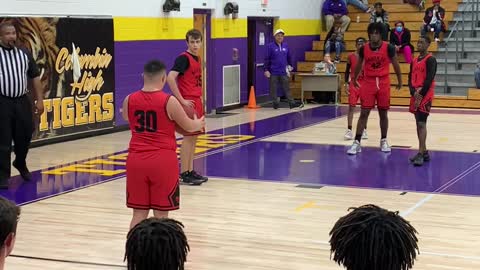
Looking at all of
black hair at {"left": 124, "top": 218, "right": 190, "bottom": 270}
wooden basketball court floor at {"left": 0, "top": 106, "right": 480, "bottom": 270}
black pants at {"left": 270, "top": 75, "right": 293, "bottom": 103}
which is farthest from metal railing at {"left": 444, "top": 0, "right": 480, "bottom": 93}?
black hair at {"left": 124, "top": 218, "right": 190, "bottom": 270}

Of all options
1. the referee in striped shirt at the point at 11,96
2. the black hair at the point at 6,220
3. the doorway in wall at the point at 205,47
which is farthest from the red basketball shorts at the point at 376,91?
the black hair at the point at 6,220

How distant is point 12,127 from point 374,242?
7251 millimetres

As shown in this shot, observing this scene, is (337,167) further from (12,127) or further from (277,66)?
(277,66)

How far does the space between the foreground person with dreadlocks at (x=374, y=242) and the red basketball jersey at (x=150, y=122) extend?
3.13 m

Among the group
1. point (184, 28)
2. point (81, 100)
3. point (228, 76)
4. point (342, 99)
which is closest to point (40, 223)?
point (81, 100)

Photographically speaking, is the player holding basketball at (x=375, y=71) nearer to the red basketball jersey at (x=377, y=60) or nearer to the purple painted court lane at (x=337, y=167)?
the red basketball jersey at (x=377, y=60)

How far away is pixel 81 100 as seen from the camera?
13.6m

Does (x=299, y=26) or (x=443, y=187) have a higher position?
(x=299, y=26)

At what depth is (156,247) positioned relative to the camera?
9.05ft

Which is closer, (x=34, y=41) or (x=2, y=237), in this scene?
(x=2, y=237)

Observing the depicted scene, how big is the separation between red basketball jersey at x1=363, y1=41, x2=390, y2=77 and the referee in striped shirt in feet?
14.7

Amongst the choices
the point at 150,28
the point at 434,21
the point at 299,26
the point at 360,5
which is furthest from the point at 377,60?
the point at 360,5

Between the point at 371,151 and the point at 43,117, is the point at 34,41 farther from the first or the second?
the point at 371,151

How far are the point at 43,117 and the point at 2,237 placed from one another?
10.5 m
